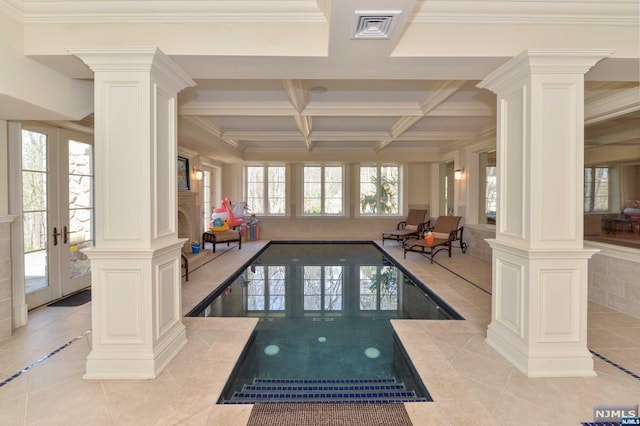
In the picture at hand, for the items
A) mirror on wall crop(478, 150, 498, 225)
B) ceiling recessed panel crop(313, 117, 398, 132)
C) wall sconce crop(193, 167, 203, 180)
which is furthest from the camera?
wall sconce crop(193, 167, 203, 180)

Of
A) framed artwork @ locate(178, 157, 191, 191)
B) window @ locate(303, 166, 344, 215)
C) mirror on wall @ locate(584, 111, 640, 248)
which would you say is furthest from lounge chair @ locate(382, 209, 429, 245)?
framed artwork @ locate(178, 157, 191, 191)

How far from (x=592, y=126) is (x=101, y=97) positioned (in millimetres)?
5398

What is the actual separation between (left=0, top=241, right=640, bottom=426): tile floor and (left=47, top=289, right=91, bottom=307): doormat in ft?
1.33

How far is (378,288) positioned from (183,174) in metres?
4.77

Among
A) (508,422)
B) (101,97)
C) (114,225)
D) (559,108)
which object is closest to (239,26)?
(101,97)

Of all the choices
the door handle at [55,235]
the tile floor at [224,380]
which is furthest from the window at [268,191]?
the tile floor at [224,380]

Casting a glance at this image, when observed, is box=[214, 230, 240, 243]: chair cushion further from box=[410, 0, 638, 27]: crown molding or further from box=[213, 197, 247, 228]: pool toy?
box=[410, 0, 638, 27]: crown molding

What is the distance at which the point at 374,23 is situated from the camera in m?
2.14

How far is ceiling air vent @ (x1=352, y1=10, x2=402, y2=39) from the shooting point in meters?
2.02

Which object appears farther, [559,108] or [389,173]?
[389,173]

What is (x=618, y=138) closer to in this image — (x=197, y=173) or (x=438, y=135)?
(x=438, y=135)

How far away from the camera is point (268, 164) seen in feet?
32.4

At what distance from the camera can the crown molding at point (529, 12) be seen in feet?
7.68

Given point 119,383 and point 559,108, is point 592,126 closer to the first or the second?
point 559,108
